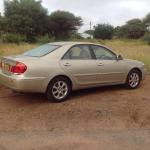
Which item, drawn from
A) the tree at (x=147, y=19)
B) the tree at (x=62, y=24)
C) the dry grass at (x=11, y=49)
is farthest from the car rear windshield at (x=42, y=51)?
the tree at (x=147, y=19)

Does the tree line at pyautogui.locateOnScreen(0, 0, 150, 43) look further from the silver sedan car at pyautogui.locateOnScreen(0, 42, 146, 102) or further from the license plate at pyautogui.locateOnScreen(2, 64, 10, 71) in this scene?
the license plate at pyautogui.locateOnScreen(2, 64, 10, 71)

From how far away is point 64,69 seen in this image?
27.8 ft

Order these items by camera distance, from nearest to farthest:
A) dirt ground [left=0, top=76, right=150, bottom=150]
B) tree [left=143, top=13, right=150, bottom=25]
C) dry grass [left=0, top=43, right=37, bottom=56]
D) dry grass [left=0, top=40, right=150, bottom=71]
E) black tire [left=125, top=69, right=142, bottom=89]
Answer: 1. dirt ground [left=0, top=76, right=150, bottom=150]
2. black tire [left=125, top=69, right=142, bottom=89]
3. dry grass [left=0, top=40, right=150, bottom=71]
4. dry grass [left=0, top=43, right=37, bottom=56]
5. tree [left=143, top=13, right=150, bottom=25]

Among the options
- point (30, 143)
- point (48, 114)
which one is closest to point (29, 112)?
point (48, 114)

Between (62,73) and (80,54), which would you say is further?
(80,54)

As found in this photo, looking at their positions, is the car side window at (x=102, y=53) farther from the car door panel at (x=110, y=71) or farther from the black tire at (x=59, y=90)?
the black tire at (x=59, y=90)

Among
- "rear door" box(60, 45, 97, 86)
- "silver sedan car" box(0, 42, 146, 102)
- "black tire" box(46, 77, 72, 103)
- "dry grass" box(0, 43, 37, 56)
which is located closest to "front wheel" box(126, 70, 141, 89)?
"silver sedan car" box(0, 42, 146, 102)

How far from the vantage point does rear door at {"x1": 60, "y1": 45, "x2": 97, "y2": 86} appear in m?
8.62

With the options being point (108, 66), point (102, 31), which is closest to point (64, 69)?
point (108, 66)

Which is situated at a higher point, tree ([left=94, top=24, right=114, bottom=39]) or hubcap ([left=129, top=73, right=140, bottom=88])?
tree ([left=94, top=24, right=114, bottom=39])

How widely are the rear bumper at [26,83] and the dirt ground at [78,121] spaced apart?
42 cm

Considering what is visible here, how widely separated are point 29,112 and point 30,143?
6.17ft

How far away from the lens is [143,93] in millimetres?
9656

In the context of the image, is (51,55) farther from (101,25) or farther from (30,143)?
(101,25)
